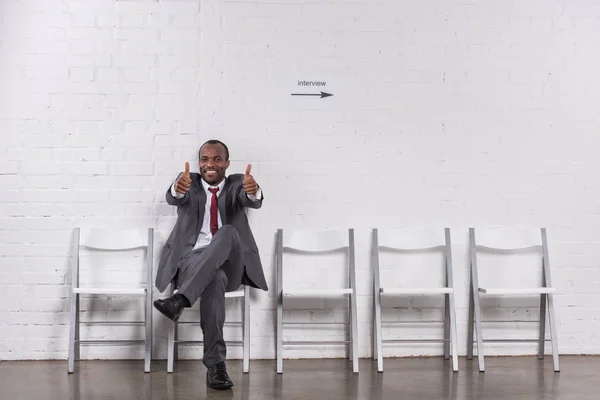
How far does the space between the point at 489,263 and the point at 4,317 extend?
3.19m

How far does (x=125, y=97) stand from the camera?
4836mm

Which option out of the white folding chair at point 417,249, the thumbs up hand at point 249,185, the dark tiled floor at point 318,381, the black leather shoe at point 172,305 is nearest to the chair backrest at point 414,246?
the white folding chair at point 417,249

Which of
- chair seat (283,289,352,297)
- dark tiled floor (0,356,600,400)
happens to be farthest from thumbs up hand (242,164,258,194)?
dark tiled floor (0,356,600,400)

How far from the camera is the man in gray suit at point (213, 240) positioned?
160 inches

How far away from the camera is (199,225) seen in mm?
4578

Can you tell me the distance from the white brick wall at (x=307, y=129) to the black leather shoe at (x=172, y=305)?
3.11 feet

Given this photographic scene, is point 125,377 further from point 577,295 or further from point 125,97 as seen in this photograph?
point 577,295

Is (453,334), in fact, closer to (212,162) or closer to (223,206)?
(223,206)

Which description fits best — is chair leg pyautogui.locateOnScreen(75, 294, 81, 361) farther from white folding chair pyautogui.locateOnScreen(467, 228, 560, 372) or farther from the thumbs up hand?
white folding chair pyautogui.locateOnScreen(467, 228, 560, 372)

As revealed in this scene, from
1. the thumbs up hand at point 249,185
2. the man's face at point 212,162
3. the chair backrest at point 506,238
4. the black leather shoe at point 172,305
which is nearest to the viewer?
the black leather shoe at point 172,305

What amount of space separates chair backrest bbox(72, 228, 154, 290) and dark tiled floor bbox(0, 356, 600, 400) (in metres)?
0.68

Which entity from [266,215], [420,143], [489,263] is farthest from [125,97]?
[489,263]

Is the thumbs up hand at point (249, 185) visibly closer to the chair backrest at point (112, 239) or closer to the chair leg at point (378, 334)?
the chair backrest at point (112, 239)

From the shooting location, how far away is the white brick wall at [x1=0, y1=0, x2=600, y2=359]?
189 inches
